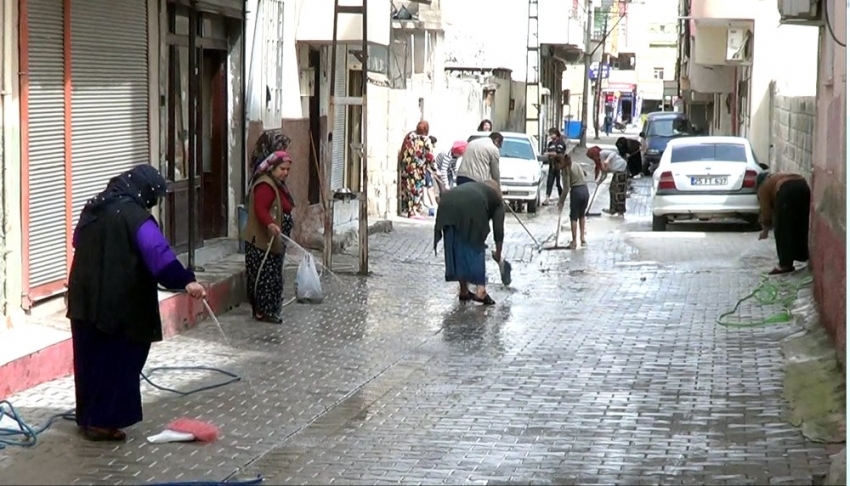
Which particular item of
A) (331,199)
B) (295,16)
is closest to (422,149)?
(295,16)

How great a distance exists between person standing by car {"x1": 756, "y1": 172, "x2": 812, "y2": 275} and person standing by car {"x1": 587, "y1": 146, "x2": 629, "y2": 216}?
23.6 ft

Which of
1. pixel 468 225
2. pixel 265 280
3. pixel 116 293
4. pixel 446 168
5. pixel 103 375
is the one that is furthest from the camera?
pixel 446 168

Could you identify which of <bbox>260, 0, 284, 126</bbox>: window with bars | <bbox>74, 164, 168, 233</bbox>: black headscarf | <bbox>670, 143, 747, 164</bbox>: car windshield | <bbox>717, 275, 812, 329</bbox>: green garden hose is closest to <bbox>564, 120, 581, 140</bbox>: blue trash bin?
<bbox>670, 143, 747, 164</bbox>: car windshield

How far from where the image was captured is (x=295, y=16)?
18766 millimetres

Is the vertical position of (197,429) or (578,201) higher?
(578,201)

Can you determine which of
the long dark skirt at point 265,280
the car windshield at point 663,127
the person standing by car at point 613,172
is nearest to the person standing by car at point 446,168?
the person standing by car at point 613,172

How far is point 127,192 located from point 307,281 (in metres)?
5.99

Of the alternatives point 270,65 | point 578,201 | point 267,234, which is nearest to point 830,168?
point 267,234

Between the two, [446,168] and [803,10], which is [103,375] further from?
[446,168]

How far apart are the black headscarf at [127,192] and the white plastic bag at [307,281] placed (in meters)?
5.67

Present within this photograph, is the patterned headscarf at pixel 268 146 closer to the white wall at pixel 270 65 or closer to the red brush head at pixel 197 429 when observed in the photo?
the white wall at pixel 270 65

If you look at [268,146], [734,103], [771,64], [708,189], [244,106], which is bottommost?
[708,189]

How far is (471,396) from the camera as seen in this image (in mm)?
10031

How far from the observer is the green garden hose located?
44.2 feet
